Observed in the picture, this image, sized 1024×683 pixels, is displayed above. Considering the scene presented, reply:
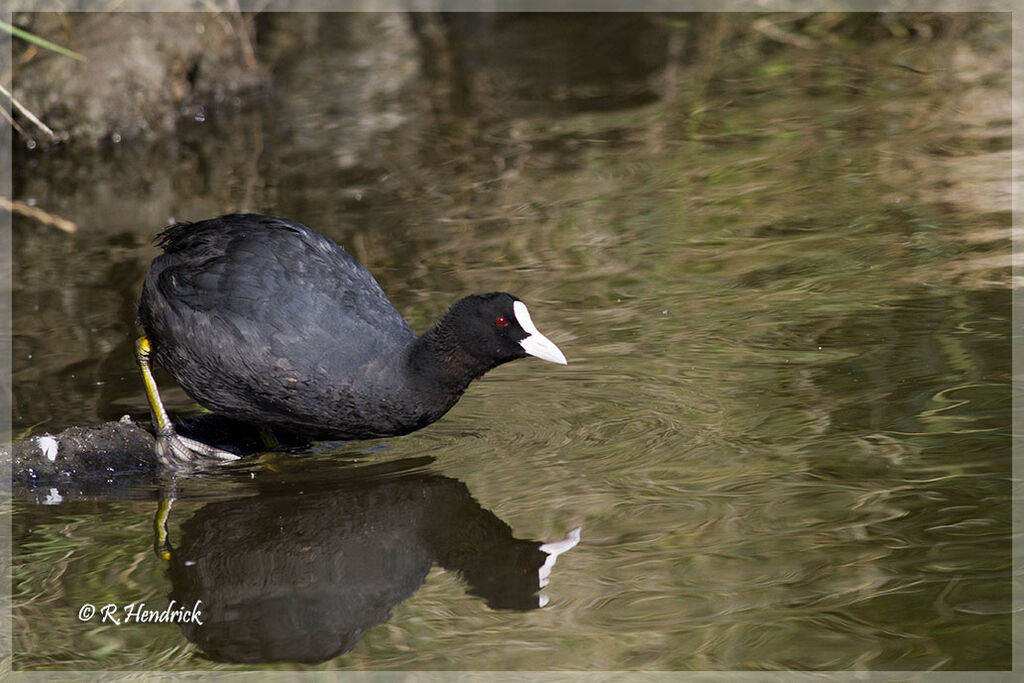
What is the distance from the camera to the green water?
352 cm

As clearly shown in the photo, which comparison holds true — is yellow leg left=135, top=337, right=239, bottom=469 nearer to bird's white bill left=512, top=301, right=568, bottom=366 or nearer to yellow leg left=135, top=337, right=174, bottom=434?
yellow leg left=135, top=337, right=174, bottom=434

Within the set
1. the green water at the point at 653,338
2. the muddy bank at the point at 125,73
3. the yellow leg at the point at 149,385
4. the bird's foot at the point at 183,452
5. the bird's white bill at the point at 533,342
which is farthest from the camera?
the muddy bank at the point at 125,73

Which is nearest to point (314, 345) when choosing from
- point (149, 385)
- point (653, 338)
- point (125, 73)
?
point (149, 385)

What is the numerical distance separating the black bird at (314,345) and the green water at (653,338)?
26 centimetres

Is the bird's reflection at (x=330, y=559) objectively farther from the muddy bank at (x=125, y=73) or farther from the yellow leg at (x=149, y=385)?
the muddy bank at (x=125, y=73)

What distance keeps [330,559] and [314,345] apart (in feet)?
2.56

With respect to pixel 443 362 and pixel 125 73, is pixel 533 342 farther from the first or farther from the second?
pixel 125 73

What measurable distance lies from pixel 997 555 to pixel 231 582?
2232mm

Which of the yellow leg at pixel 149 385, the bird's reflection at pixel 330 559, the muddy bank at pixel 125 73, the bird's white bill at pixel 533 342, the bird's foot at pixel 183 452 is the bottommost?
the bird's reflection at pixel 330 559

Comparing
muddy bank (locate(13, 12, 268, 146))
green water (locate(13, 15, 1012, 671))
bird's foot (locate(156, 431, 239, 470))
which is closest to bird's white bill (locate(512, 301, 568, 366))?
green water (locate(13, 15, 1012, 671))

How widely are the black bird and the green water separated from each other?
26 centimetres

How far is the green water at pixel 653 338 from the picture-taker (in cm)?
352

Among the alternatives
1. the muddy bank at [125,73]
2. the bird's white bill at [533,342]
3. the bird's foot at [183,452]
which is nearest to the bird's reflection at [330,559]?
the bird's foot at [183,452]

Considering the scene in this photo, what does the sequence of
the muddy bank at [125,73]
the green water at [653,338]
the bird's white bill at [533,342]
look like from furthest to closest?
the muddy bank at [125,73] < the bird's white bill at [533,342] < the green water at [653,338]
